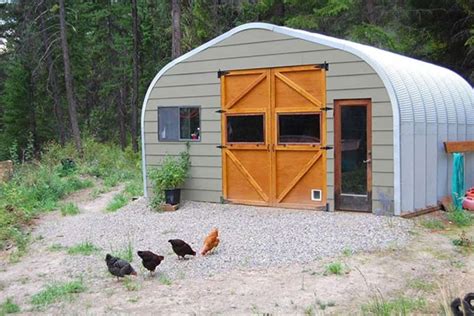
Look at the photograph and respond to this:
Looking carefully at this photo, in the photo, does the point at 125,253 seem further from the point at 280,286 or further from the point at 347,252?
the point at 347,252

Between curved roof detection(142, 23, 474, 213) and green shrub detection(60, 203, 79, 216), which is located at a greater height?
curved roof detection(142, 23, 474, 213)

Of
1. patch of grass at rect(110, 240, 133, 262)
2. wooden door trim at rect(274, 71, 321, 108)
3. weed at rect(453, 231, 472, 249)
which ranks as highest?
wooden door trim at rect(274, 71, 321, 108)

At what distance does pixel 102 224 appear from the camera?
8.82 meters

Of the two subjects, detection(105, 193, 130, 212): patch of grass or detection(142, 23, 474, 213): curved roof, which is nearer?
detection(142, 23, 474, 213): curved roof

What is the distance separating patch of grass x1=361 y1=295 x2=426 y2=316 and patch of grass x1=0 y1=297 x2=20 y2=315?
3387 millimetres

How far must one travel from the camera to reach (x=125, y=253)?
6.80m

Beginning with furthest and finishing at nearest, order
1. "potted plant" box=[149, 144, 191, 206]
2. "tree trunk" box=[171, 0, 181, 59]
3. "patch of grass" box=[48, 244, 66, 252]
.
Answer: "tree trunk" box=[171, 0, 181, 59] < "potted plant" box=[149, 144, 191, 206] < "patch of grass" box=[48, 244, 66, 252]

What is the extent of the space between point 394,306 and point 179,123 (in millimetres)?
6792

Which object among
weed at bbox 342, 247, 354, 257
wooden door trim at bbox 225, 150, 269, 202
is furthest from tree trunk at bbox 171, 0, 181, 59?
weed at bbox 342, 247, 354, 257

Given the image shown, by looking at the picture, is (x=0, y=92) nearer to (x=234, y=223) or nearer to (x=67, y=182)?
(x=67, y=182)

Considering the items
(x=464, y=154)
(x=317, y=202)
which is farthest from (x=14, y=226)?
(x=464, y=154)

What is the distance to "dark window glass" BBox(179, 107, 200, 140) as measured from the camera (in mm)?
9898

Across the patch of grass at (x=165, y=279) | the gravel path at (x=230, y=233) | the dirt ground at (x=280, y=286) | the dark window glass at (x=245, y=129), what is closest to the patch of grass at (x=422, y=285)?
the dirt ground at (x=280, y=286)

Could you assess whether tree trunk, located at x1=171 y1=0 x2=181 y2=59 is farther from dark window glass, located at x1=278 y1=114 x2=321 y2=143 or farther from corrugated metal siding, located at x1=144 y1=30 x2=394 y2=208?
Answer: dark window glass, located at x1=278 y1=114 x2=321 y2=143
